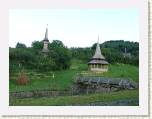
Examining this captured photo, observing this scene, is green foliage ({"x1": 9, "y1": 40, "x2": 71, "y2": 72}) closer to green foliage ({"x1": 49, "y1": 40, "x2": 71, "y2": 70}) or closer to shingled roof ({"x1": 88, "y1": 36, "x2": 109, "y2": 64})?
green foliage ({"x1": 49, "y1": 40, "x2": 71, "y2": 70})

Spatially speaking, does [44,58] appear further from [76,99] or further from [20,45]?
[76,99]

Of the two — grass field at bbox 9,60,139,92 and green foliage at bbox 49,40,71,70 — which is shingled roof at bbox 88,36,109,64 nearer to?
grass field at bbox 9,60,139,92

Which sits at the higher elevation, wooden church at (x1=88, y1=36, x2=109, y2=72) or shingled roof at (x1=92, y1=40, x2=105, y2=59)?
shingled roof at (x1=92, y1=40, x2=105, y2=59)

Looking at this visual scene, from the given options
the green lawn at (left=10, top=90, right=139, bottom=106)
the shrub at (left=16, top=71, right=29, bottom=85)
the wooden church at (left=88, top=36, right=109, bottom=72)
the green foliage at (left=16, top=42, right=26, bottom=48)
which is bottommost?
the green lawn at (left=10, top=90, right=139, bottom=106)

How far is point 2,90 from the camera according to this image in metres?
4.99

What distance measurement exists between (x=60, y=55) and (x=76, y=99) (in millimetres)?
388

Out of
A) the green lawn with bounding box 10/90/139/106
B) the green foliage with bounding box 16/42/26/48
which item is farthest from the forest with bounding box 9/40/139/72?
the green lawn with bounding box 10/90/139/106

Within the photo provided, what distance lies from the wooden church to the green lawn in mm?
220

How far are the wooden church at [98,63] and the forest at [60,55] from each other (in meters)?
0.03

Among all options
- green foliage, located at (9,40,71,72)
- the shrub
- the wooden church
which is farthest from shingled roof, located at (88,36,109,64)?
the shrub

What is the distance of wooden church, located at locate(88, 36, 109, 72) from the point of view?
16.6 feet

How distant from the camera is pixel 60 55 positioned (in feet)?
16.9

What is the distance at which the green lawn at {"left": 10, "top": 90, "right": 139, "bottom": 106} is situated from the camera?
5012mm

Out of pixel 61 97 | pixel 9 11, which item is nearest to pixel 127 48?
pixel 61 97
